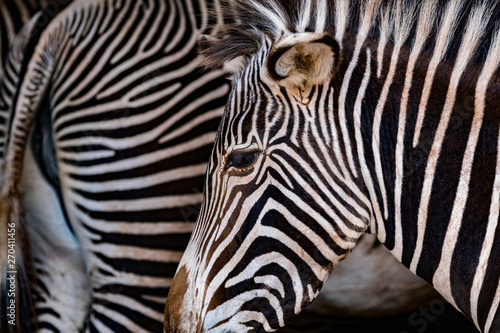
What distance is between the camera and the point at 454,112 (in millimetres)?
1973

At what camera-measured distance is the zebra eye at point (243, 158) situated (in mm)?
2104

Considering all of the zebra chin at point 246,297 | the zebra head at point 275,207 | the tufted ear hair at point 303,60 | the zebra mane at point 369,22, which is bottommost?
the zebra chin at point 246,297

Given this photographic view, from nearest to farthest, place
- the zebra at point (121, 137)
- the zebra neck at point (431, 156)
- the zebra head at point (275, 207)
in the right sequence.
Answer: the zebra neck at point (431, 156) → the zebra head at point (275, 207) → the zebra at point (121, 137)

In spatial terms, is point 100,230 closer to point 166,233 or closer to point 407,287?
point 166,233

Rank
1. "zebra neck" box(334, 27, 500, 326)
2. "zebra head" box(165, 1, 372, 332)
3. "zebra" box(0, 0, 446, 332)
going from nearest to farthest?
1. "zebra neck" box(334, 27, 500, 326)
2. "zebra head" box(165, 1, 372, 332)
3. "zebra" box(0, 0, 446, 332)

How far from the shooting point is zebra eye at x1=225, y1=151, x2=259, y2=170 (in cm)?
210

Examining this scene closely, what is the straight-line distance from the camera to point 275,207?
6.84 feet

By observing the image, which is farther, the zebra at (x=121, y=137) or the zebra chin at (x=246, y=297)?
the zebra at (x=121, y=137)

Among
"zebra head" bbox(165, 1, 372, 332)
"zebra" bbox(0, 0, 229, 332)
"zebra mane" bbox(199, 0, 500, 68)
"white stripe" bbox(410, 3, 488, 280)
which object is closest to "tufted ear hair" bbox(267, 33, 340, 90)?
"zebra head" bbox(165, 1, 372, 332)

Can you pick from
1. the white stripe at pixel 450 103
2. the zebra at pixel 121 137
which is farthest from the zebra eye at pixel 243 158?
the zebra at pixel 121 137

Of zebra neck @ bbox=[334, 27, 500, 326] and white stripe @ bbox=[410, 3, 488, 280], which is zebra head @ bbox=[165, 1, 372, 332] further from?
white stripe @ bbox=[410, 3, 488, 280]

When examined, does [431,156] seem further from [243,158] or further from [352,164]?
[243,158]

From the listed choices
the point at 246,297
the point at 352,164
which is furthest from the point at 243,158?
the point at 246,297

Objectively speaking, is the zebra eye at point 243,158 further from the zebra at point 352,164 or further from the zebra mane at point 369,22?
the zebra mane at point 369,22
